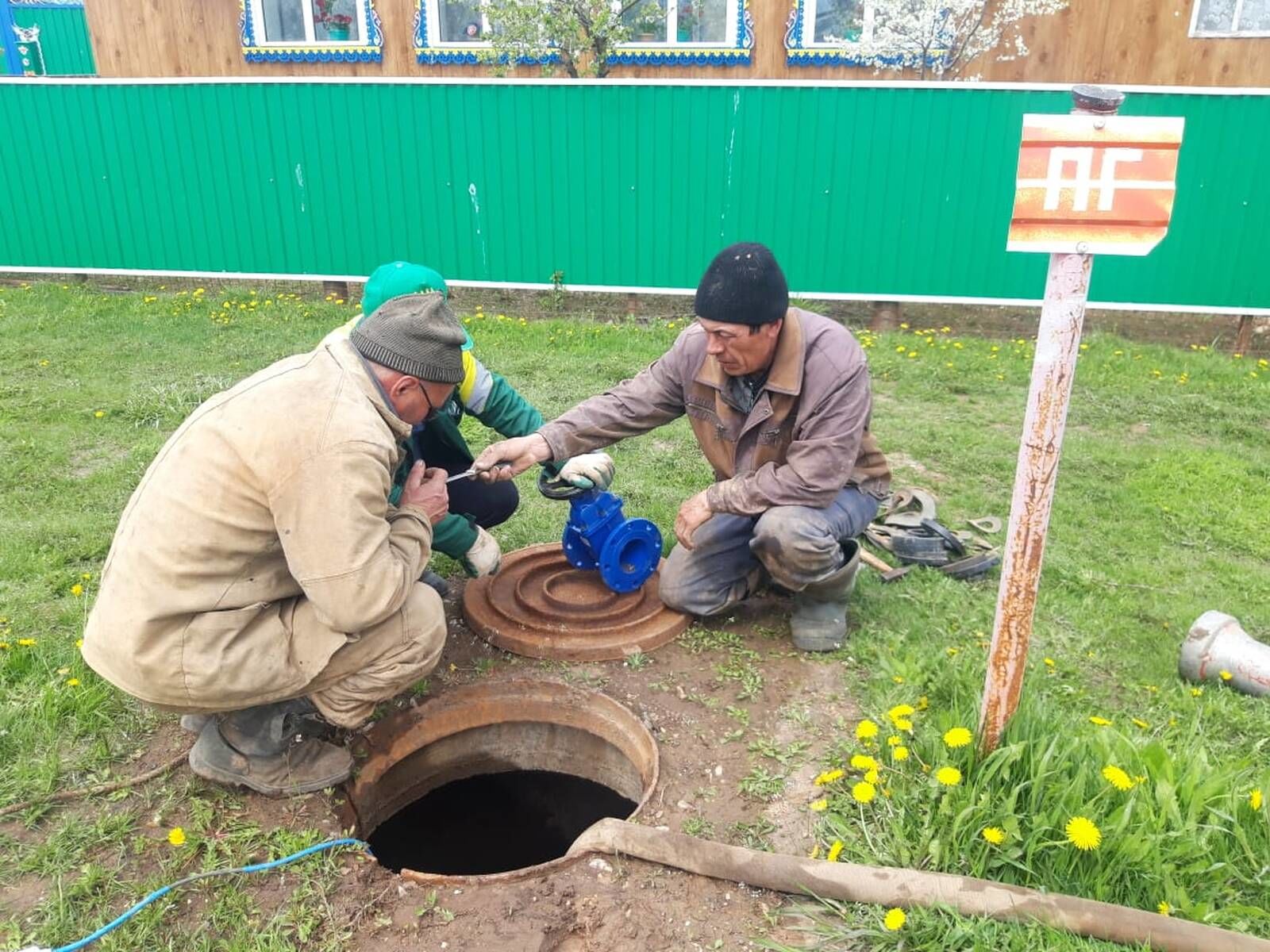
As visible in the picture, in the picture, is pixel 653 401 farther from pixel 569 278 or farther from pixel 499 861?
pixel 569 278

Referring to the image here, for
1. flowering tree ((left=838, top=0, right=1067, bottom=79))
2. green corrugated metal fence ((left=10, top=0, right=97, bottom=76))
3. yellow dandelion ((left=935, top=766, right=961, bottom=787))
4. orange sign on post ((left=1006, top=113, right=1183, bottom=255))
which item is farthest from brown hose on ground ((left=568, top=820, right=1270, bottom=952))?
green corrugated metal fence ((left=10, top=0, right=97, bottom=76))

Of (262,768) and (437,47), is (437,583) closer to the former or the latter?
(262,768)

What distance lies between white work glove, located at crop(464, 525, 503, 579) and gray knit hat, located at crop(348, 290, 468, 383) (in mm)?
1085

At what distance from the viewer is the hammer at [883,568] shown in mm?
4098

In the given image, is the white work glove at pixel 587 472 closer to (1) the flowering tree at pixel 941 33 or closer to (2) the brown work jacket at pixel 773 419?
(2) the brown work jacket at pixel 773 419

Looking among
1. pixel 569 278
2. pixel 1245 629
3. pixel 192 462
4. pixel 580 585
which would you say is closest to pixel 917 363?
pixel 569 278

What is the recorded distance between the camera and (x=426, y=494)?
303cm

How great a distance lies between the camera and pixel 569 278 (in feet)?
28.5

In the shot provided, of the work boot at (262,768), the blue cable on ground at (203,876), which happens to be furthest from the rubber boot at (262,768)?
the blue cable on ground at (203,876)

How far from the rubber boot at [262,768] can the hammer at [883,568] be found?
7.75 ft

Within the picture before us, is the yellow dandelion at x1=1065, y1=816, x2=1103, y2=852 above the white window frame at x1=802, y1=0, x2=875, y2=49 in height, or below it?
below

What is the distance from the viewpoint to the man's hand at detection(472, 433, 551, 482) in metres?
3.53

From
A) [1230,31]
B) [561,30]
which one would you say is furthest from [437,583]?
[1230,31]

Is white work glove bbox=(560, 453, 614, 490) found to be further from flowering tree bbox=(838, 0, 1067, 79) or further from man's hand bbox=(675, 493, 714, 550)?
flowering tree bbox=(838, 0, 1067, 79)
